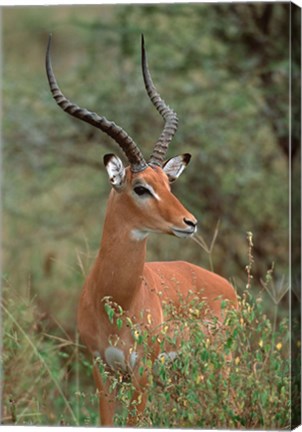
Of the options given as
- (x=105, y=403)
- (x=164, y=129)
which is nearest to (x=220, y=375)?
(x=105, y=403)

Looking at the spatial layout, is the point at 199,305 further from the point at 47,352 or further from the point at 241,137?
the point at 241,137

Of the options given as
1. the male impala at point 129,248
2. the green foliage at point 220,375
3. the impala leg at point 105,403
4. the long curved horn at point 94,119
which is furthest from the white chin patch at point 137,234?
the impala leg at point 105,403

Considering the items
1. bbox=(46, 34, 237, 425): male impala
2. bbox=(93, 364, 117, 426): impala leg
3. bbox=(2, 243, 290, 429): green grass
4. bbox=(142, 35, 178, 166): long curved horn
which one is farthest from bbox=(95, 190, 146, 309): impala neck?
bbox=(93, 364, 117, 426): impala leg

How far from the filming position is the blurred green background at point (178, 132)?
1095cm

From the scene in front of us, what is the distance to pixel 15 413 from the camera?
7.20 metres

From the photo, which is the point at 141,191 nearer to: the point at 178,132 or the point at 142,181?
the point at 142,181

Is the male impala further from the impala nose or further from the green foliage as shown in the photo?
the green foliage

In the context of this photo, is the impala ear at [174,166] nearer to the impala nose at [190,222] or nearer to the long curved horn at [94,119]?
the long curved horn at [94,119]

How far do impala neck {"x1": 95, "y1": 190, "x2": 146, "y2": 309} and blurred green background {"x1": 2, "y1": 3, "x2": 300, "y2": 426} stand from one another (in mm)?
3458

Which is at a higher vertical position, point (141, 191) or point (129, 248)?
point (141, 191)

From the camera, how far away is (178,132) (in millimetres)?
11172

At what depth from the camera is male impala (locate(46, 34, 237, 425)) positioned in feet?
21.7

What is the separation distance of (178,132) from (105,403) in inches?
182

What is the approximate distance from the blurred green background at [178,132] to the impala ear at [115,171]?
11.7 ft
